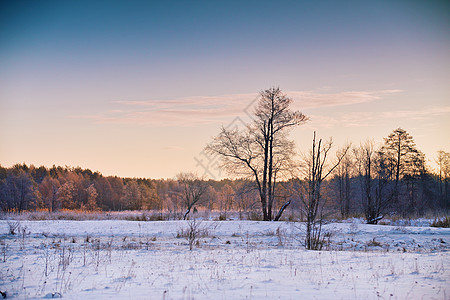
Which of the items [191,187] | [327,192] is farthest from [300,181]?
[191,187]

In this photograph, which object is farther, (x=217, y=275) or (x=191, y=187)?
(x=191, y=187)

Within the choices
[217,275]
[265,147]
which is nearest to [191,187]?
[265,147]

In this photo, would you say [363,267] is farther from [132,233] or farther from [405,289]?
[132,233]

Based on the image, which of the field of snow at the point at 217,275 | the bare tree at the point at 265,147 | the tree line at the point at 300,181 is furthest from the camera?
the bare tree at the point at 265,147

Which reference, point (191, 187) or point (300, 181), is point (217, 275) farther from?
point (191, 187)

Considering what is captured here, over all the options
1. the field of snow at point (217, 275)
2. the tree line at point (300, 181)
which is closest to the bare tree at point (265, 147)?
the tree line at point (300, 181)

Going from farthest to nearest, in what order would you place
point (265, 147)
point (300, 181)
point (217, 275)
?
point (265, 147) → point (300, 181) → point (217, 275)

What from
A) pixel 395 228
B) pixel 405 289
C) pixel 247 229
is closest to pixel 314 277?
pixel 405 289

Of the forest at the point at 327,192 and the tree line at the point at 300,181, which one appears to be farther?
the forest at the point at 327,192

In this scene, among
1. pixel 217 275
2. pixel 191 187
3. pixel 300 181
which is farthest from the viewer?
pixel 191 187

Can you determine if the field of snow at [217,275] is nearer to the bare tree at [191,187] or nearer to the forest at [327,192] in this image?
the forest at [327,192]

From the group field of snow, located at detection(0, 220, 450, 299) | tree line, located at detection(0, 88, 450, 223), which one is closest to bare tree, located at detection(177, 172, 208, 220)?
tree line, located at detection(0, 88, 450, 223)

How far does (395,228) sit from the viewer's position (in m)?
21.8

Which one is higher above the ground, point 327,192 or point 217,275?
point 327,192
